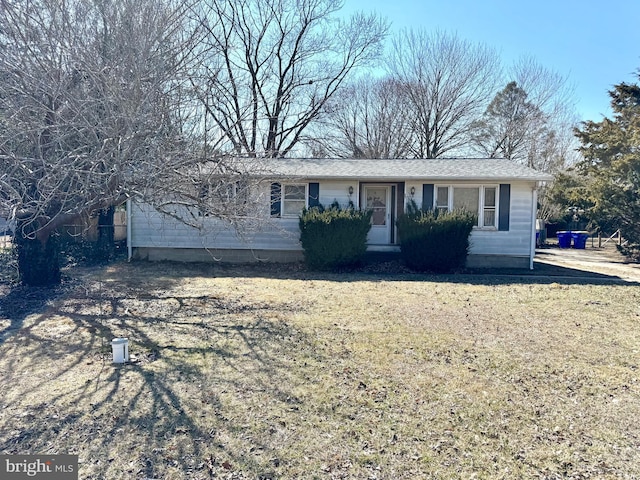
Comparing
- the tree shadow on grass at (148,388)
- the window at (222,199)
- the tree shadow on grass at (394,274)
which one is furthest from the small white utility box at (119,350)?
the tree shadow on grass at (394,274)

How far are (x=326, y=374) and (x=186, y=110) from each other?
545 centimetres

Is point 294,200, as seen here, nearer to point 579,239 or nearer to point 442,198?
point 442,198

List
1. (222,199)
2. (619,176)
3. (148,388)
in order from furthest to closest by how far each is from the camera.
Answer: (619,176), (222,199), (148,388)

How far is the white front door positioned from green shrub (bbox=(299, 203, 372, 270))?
1688 millimetres

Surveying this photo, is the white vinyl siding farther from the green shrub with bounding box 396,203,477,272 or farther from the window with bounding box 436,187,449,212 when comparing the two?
the green shrub with bounding box 396,203,477,272

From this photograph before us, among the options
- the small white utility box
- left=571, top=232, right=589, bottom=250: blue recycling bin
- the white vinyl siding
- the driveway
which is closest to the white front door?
the white vinyl siding

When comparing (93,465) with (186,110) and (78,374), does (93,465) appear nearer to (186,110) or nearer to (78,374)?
(78,374)

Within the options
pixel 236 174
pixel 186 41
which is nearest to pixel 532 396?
pixel 236 174

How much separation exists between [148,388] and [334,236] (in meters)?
7.71

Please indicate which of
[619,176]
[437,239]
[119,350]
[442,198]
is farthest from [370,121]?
[119,350]

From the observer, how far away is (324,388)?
4031 millimetres

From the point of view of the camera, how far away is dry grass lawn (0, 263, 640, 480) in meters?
2.93

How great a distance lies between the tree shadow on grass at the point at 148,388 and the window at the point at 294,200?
20.6ft

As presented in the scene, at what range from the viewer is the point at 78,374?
167 inches
